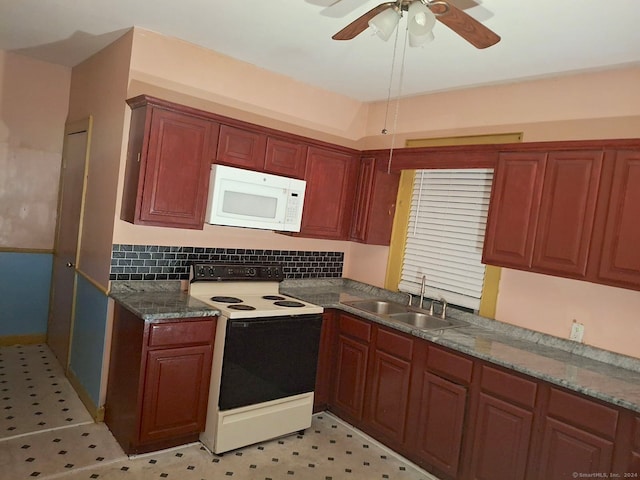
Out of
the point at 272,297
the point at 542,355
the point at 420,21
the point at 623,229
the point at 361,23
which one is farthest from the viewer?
the point at 272,297

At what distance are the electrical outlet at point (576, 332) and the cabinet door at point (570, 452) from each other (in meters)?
0.68

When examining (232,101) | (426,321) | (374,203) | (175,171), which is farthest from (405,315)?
(232,101)

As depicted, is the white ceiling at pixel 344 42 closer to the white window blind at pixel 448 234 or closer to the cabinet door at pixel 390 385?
the white window blind at pixel 448 234

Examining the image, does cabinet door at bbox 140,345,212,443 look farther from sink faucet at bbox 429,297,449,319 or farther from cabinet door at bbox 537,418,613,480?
cabinet door at bbox 537,418,613,480

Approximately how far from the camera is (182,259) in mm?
3336

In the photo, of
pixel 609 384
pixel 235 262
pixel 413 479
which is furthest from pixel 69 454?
pixel 609 384

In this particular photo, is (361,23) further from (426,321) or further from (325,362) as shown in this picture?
(325,362)

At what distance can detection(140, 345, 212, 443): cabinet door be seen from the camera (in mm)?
2680

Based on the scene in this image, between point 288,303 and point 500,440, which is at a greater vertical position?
point 288,303

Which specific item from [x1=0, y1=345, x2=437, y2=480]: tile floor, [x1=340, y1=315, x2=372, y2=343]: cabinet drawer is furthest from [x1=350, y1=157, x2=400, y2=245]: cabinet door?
[x1=0, y1=345, x2=437, y2=480]: tile floor

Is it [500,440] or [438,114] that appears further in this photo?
[438,114]

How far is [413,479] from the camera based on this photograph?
9.24 ft

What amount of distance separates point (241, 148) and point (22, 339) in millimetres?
2919

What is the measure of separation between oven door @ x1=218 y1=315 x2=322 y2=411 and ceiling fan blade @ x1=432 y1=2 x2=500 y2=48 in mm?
1939
